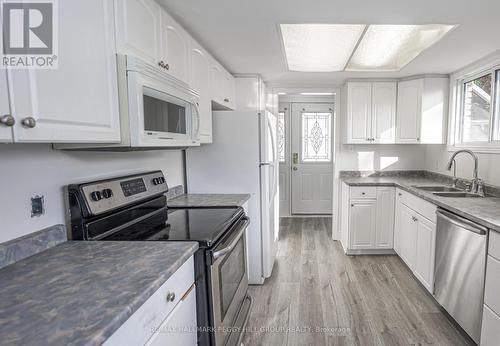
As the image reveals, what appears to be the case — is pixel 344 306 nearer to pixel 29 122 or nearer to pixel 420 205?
pixel 420 205

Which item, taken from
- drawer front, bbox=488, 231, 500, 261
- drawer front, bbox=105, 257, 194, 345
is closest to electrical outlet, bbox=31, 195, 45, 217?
drawer front, bbox=105, 257, 194, 345

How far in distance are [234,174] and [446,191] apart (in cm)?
218

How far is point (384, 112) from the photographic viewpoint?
3410 millimetres

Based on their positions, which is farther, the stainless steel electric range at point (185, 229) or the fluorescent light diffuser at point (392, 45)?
the fluorescent light diffuser at point (392, 45)

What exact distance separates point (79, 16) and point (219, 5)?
2.72 ft

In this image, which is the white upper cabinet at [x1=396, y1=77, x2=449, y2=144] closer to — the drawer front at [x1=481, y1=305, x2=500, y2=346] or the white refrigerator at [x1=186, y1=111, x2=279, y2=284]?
the white refrigerator at [x1=186, y1=111, x2=279, y2=284]

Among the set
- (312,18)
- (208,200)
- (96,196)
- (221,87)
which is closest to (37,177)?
(96,196)

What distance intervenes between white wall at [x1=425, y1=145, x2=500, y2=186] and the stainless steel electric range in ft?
7.45

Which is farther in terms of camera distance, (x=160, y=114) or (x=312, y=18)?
(x=312, y=18)

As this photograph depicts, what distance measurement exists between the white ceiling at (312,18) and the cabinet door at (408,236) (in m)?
1.53

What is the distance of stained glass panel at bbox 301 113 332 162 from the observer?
190 inches

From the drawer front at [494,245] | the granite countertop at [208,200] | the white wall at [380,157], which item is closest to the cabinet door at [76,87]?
the granite countertop at [208,200]

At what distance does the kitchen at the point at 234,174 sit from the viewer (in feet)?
2.89

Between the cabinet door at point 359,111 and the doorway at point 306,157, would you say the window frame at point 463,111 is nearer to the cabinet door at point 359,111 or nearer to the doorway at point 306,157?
the cabinet door at point 359,111
